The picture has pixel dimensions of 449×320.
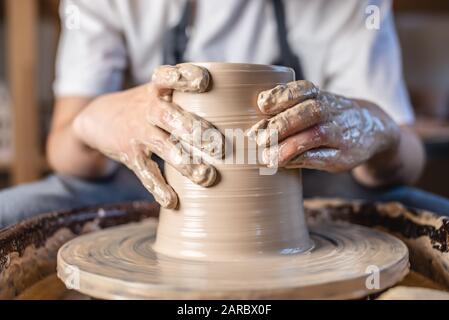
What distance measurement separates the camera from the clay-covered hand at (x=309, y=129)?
0.75 m

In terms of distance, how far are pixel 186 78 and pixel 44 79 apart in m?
2.27

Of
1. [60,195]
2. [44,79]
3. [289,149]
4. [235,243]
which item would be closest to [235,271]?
[235,243]

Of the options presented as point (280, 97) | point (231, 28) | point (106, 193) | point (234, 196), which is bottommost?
point (106, 193)

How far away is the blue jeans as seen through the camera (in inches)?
46.2

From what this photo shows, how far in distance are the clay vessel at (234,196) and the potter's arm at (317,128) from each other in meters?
0.02

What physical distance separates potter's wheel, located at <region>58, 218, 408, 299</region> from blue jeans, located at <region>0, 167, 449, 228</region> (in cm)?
35

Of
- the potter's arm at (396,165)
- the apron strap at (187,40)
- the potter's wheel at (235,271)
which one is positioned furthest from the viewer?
the apron strap at (187,40)

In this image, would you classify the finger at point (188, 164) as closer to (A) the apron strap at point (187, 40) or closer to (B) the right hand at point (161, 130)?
(B) the right hand at point (161, 130)

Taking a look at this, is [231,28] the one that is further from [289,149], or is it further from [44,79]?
[44,79]

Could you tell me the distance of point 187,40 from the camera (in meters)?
1.45

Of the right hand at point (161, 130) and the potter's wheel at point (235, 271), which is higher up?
the right hand at point (161, 130)

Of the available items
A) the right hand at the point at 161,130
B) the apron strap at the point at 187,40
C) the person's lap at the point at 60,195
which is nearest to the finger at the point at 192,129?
the right hand at the point at 161,130
